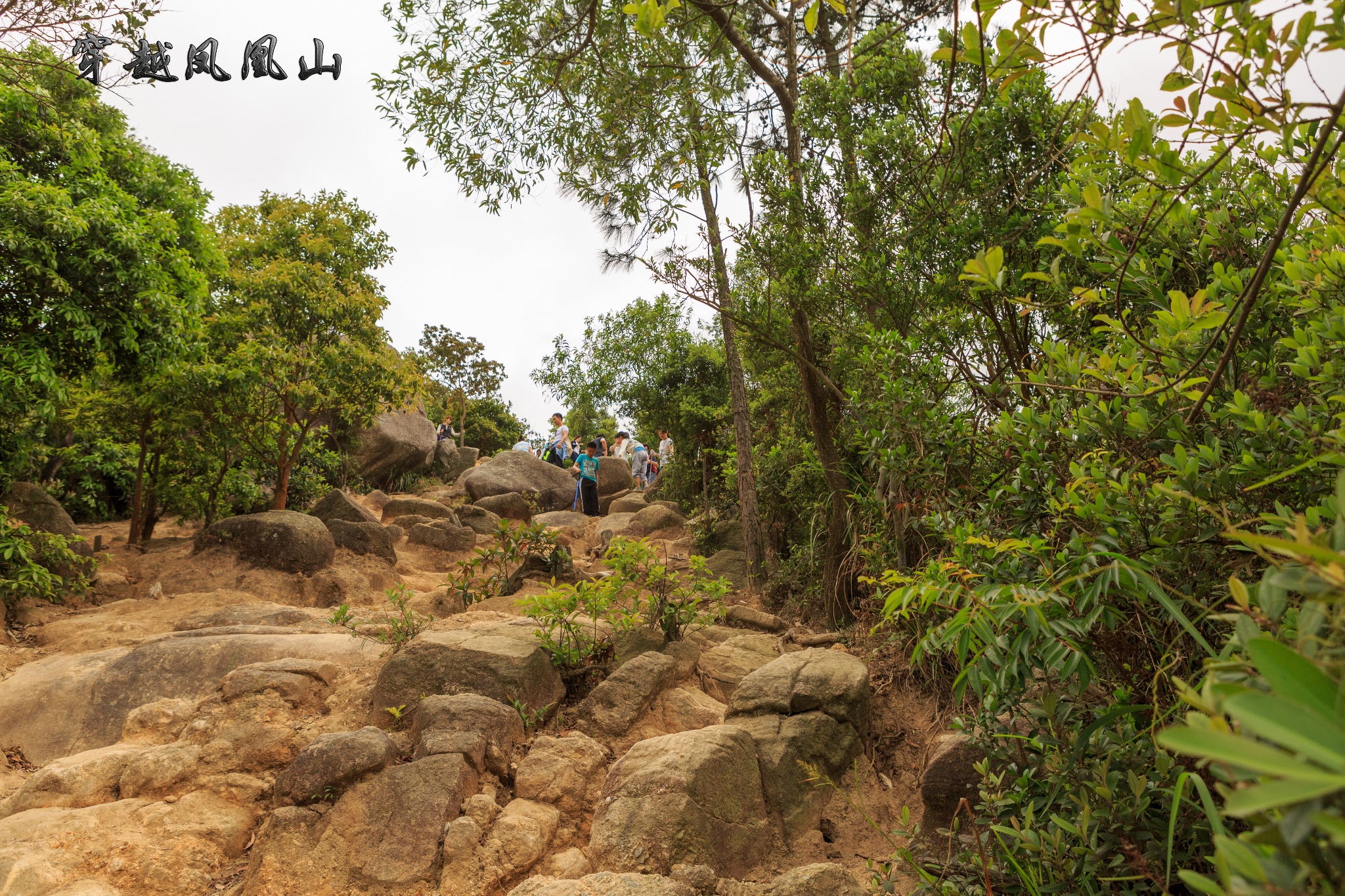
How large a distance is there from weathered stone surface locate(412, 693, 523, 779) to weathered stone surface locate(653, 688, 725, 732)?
2.88ft

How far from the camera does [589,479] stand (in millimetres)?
15703

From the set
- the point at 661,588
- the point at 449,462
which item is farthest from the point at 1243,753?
the point at 449,462

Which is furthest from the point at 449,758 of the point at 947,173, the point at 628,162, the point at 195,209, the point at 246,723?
the point at 195,209

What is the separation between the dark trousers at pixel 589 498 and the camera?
16109 mm

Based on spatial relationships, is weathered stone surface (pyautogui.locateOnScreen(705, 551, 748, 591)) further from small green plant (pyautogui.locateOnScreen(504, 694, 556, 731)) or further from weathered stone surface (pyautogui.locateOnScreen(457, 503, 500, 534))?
weathered stone surface (pyautogui.locateOnScreen(457, 503, 500, 534))

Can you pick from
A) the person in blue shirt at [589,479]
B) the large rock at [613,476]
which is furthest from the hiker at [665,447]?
the large rock at [613,476]

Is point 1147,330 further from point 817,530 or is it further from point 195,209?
point 195,209

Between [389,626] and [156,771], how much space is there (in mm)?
2002

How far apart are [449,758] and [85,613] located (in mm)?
5935

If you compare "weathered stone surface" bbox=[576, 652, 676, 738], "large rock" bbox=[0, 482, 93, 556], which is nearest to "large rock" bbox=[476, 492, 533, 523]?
"large rock" bbox=[0, 482, 93, 556]

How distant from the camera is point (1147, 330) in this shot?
2.42 meters

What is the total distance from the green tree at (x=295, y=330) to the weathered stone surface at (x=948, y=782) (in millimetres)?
9035

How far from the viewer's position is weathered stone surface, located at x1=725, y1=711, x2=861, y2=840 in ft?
11.9

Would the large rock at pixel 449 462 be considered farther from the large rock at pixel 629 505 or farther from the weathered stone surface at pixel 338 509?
the weathered stone surface at pixel 338 509
